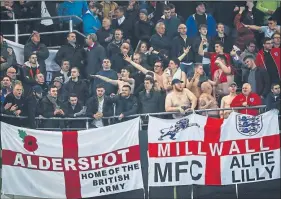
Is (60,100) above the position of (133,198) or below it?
above

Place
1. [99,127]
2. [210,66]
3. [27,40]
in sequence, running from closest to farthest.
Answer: [99,127]
[210,66]
[27,40]

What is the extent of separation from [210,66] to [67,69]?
3132 millimetres

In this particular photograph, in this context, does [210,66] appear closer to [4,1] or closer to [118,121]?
[118,121]

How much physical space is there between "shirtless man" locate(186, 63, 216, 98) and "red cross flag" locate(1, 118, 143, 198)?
162 centimetres

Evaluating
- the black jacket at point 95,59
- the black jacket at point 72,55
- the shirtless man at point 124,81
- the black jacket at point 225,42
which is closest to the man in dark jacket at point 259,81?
the black jacket at point 225,42

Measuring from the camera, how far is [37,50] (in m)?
28.0

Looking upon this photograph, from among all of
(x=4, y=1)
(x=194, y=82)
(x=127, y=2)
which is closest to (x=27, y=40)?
(x=4, y=1)

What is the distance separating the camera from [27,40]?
2908cm

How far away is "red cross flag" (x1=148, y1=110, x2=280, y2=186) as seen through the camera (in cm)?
2500

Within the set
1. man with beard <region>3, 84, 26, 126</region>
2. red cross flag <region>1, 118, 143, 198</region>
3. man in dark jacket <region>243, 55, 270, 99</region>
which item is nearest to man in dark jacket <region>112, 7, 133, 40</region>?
man in dark jacket <region>243, 55, 270, 99</region>

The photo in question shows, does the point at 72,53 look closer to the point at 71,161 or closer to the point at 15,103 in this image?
the point at 15,103

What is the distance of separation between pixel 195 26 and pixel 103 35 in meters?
2.12

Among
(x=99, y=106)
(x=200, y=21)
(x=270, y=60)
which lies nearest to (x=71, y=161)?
(x=99, y=106)

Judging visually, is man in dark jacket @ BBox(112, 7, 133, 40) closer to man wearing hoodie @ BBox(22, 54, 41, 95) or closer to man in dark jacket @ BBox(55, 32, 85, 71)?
man in dark jacket @ BBox(55, 32, 85, 71)
